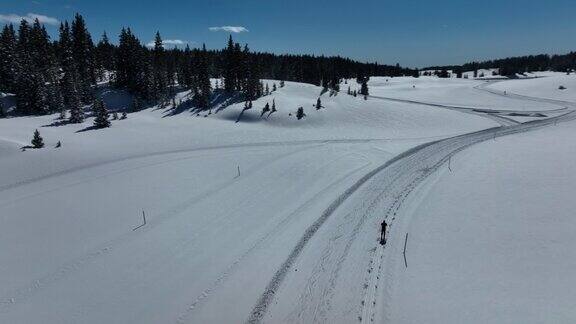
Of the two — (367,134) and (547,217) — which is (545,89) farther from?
(547,217)

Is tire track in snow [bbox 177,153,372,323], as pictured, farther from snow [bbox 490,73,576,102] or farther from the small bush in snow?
snow [bbox 490,73,576,102]

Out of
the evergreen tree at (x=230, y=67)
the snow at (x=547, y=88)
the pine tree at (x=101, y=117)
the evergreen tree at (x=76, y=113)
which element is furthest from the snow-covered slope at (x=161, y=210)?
the snow at (x=547, y=88)

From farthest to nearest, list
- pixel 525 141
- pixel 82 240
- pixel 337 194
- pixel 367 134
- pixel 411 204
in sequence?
pixel 367 134 < pixel 525 141 < pixel 337 194 < pixel 411 204 < pixel 82 240

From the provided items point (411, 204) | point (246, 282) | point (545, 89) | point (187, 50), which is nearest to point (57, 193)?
point (246, 282)

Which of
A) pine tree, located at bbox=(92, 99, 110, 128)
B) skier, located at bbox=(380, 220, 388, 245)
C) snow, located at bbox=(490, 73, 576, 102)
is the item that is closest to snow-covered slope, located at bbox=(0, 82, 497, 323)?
pine tree, located at bbox=(92, 99, 110, 128)

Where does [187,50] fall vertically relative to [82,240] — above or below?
above

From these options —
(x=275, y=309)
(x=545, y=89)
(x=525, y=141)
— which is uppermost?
(x=545, y=89)
